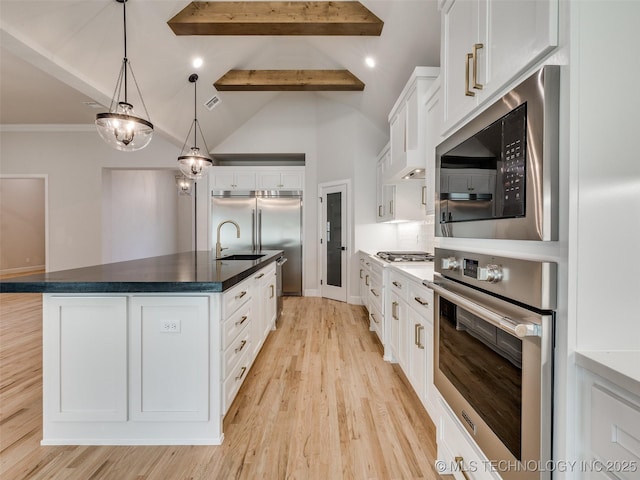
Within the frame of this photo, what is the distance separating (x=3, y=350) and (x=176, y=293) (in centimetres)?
281

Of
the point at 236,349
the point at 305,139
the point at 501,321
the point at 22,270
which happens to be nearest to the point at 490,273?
the point at 501,321

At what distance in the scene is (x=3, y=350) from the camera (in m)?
3.15

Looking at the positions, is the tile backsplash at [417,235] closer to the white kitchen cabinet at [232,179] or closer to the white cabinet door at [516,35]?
the white cabinet door at [516,35]

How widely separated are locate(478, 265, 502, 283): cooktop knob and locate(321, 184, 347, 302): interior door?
4.52 m

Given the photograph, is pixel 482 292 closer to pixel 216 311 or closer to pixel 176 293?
pixel 216 311

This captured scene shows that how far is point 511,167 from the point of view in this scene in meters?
0.91

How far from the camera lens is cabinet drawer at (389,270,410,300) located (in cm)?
239

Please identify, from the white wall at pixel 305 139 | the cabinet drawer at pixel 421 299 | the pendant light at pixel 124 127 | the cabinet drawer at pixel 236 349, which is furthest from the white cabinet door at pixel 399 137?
the white wall at pixel 305 139

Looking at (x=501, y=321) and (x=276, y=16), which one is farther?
(x=276, y=16)

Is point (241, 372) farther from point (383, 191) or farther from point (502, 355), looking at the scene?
point (383, 191)

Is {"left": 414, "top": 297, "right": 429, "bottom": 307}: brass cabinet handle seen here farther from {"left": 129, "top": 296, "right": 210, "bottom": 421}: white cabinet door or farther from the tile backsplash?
the tile backsplash

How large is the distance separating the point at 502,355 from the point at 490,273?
0.26 metres

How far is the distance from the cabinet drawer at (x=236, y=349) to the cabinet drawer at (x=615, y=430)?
1643mm

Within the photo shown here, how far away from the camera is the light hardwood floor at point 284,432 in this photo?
159 centimetres
